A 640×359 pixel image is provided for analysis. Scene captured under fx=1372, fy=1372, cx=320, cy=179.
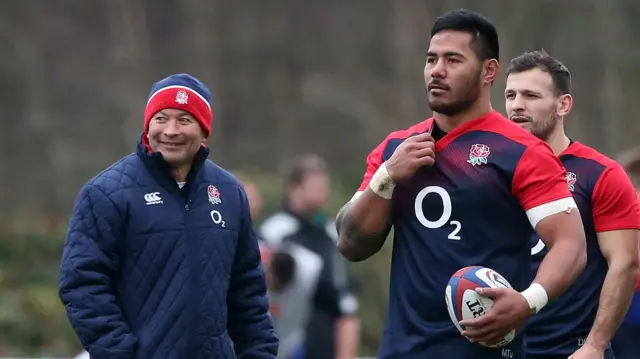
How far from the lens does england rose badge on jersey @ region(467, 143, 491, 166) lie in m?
5.22

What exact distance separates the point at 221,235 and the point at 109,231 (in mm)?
490

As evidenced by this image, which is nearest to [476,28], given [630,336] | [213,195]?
[213,195]

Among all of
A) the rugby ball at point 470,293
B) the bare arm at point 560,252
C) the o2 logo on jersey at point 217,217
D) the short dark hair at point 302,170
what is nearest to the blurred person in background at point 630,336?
the bare arm at point 560,252

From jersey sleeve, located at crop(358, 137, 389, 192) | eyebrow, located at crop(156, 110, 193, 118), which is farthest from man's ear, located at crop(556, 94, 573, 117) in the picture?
eyebrow, located at crop(156, 110, 193, 118)

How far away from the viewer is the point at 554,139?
6402 mm

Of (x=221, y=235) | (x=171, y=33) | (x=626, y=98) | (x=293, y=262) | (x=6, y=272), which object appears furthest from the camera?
(x=171, y=33)

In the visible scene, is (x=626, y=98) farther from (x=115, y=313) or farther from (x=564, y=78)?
(x=115, y=313)

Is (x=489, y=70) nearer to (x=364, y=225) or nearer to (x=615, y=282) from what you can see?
(x=364, y=225)

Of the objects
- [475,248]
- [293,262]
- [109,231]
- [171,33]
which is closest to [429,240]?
[475,248]

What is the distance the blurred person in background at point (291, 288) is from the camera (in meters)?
9.34

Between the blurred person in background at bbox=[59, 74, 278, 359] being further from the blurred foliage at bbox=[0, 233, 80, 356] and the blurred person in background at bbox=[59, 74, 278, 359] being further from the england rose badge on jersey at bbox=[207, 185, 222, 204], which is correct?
the blurred foliage at bbox=[0, 233, 80, 356]

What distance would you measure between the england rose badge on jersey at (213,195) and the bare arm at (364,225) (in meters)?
0.54

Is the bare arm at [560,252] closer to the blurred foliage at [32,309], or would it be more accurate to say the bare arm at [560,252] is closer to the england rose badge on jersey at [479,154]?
the england rose badge on jersey at [479,154]

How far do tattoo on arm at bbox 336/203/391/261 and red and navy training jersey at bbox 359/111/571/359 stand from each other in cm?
14
